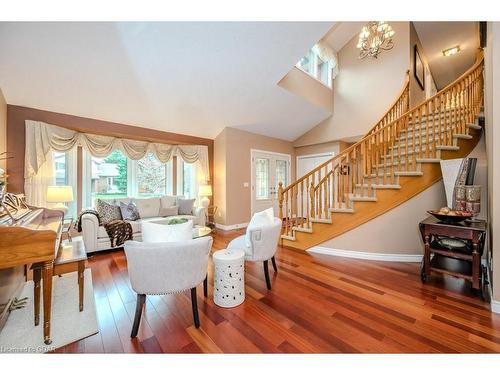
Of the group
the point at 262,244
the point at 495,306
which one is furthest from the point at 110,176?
the point at 495,306

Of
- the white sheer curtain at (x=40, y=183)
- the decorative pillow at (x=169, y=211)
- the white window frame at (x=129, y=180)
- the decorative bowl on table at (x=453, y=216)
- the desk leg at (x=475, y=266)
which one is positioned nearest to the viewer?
the desk leg at (x=475, y=266)

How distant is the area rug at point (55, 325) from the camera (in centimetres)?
142

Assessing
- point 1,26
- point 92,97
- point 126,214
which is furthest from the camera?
point 126,214

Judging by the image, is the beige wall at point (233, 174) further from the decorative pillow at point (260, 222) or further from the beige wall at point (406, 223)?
the beige wall at point (406, 223)

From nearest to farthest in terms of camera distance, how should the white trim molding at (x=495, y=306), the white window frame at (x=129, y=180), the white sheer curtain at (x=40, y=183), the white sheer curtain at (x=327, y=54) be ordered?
1. the white trim molding at (x=495, y=306)
2. the white sheer curtain at (x=40, y=183)
3. the white window frame at (x=129, y=180)
4. the white sheer curtain at (x=327, y=54)

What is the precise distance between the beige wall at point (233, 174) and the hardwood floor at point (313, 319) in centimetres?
277

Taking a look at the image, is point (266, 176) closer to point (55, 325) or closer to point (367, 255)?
point (367, 255)

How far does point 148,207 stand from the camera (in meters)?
4.32

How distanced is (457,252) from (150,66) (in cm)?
451

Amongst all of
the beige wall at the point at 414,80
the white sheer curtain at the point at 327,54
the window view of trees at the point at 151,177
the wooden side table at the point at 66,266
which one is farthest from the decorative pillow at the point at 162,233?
the white sheer curtain at the point at 327,54
